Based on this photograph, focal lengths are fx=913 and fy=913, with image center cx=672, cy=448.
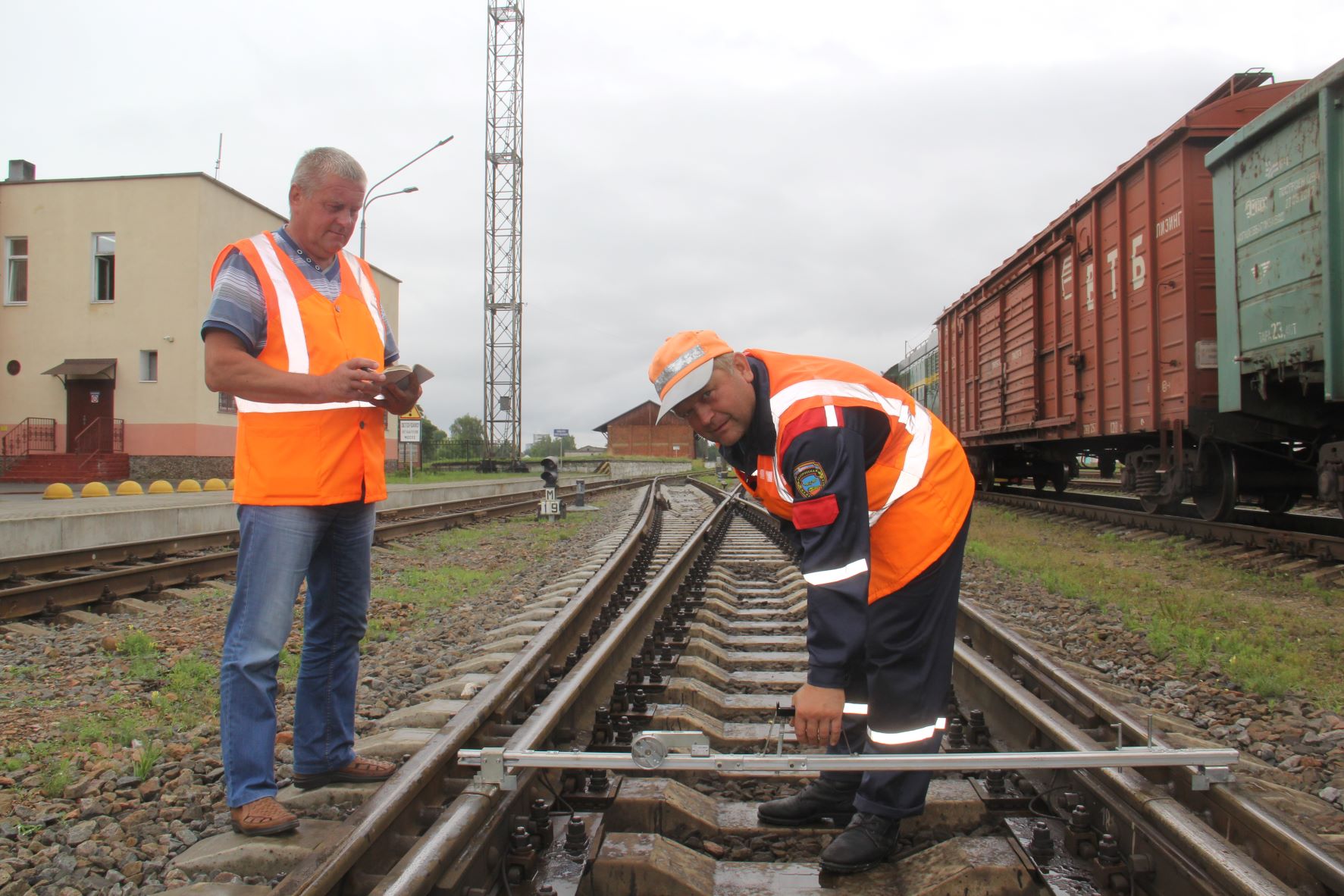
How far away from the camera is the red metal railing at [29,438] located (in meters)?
24.4

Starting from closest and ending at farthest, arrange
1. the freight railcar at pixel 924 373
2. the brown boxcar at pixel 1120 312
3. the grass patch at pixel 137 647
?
the grass patch at pixel 137 647 < the brown boxcar at pixel 1120 312 < the freight railcar at pixel 924 373

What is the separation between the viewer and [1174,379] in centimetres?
903

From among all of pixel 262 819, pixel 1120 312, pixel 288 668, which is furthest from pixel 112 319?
pixel 262 819

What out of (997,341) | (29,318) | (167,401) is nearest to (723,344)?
(997,341)

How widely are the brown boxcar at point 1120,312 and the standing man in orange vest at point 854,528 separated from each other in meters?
7.49

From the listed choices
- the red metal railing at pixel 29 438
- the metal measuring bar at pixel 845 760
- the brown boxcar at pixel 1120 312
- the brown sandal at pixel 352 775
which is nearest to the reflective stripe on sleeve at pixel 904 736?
the metal measuring bar at pixel 845 760

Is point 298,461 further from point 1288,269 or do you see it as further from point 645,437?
point 645,437

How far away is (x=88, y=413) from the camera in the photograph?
25.2 metres

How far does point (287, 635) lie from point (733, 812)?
140cm

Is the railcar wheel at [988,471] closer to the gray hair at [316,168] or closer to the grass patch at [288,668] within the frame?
the grass patch at [288,668]

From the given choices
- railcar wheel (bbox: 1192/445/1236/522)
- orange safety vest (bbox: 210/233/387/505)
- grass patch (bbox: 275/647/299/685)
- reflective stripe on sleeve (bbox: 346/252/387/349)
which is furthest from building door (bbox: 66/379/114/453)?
orange safety vest (bbox: 210/233/387/505)

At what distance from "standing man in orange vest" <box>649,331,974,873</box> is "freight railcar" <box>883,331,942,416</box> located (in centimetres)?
1643

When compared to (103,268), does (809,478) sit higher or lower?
lower

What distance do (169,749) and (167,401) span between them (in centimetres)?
2490
